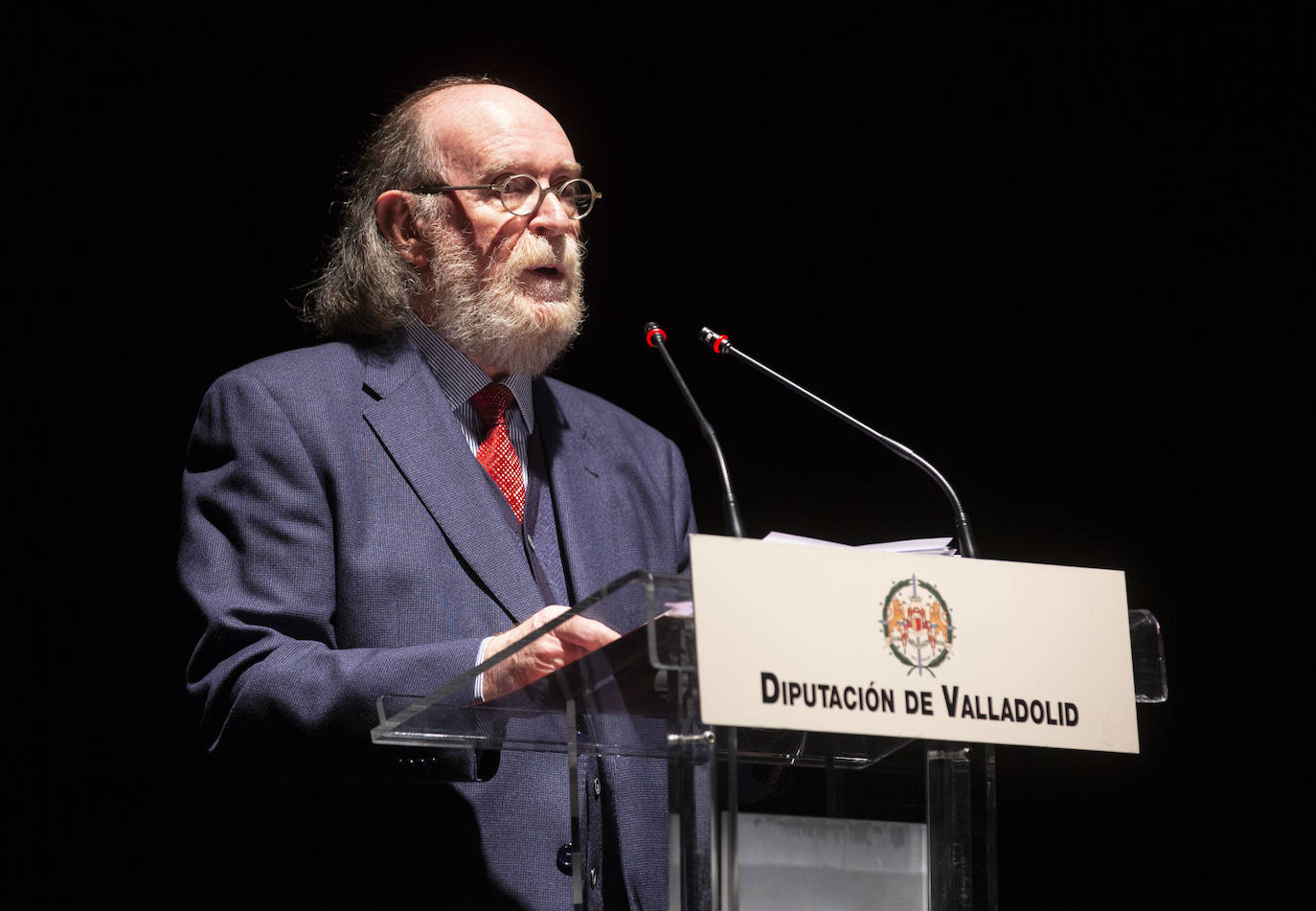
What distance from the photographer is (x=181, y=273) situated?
3062 mm

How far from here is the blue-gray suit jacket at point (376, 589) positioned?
78.6 inches

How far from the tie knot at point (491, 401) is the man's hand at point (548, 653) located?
1083 millimetres

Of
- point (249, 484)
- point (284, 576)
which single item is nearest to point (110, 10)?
point (249, 484)

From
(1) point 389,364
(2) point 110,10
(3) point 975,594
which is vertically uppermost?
(2) point 110,10

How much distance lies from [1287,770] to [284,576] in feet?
8.05

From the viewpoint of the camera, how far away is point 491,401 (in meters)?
2.77

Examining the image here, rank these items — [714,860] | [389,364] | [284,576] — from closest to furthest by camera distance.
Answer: [714,860], [284,576], [389,364]

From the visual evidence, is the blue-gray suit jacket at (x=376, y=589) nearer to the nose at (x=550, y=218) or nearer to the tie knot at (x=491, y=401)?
the tie knot at (x=491, y=401)

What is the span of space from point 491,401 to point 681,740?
140 cm

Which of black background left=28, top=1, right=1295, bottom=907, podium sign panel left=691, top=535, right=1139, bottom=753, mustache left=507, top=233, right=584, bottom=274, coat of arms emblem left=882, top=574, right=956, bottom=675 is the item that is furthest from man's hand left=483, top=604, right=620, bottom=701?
black background left=28, top=1, right=1295, bottom=907

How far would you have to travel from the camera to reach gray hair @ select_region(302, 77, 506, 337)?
2.88 m

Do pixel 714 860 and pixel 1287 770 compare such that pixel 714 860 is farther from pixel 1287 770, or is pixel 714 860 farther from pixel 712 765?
pixel 1287 770

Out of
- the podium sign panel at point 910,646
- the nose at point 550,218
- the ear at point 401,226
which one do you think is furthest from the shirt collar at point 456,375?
the podium sign panel at point 910,646

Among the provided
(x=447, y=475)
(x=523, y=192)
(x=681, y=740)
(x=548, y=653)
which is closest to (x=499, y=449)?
(x=447, y=475)
